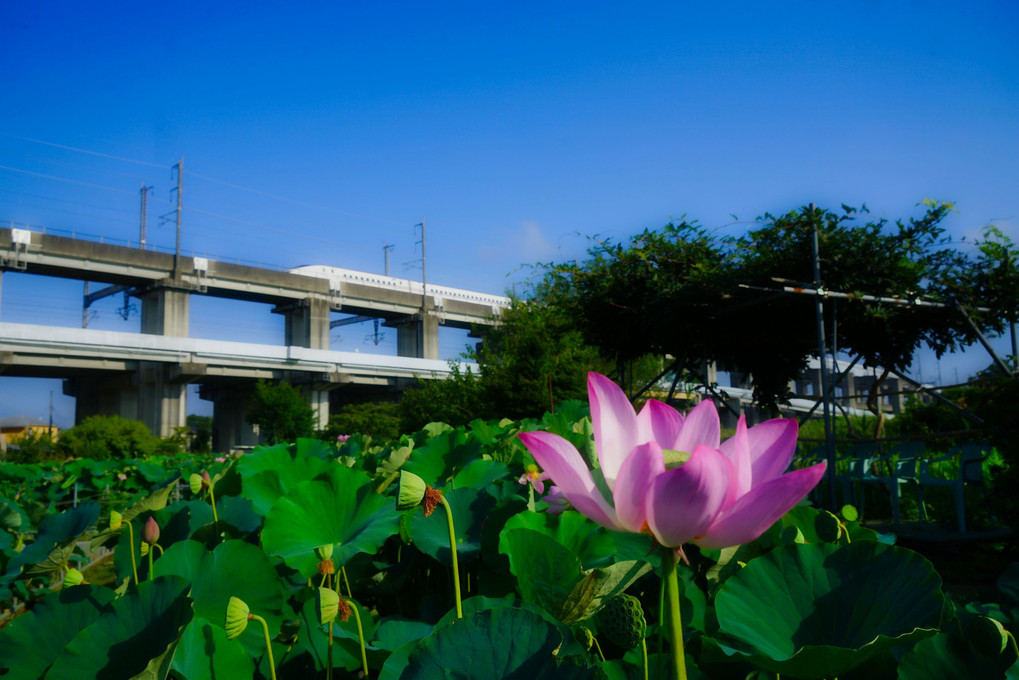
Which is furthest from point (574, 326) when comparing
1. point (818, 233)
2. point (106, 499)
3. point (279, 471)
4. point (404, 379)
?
point (404, 379)

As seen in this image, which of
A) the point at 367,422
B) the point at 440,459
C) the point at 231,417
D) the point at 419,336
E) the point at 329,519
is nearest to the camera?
the point at 329,519

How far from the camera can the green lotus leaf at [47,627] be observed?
Result: 2.77 feet

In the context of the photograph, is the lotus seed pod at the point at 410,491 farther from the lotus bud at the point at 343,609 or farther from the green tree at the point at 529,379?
the green tree at the point at 529,379

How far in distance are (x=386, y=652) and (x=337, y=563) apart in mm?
165

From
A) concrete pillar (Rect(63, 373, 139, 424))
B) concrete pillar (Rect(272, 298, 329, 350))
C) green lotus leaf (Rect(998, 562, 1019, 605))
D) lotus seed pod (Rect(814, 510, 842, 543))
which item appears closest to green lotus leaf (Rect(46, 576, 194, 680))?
lotus seed pod (Rect(814, 510, 842, 543))

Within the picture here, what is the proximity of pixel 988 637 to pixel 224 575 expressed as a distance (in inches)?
37.2

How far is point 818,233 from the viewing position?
5863mm

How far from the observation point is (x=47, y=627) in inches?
34.1

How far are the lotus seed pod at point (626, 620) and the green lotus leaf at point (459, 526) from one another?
42 cm

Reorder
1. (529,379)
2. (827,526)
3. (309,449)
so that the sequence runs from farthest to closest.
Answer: (529,379) → (309,449) → (827,526)

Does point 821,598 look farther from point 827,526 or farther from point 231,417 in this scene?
→ point 231,417

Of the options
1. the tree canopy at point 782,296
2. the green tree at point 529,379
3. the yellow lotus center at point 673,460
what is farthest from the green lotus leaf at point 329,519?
the green tree at point 529,379

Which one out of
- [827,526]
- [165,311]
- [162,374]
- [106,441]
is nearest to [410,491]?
[827,526]

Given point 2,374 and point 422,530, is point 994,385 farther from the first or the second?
point 2,374
